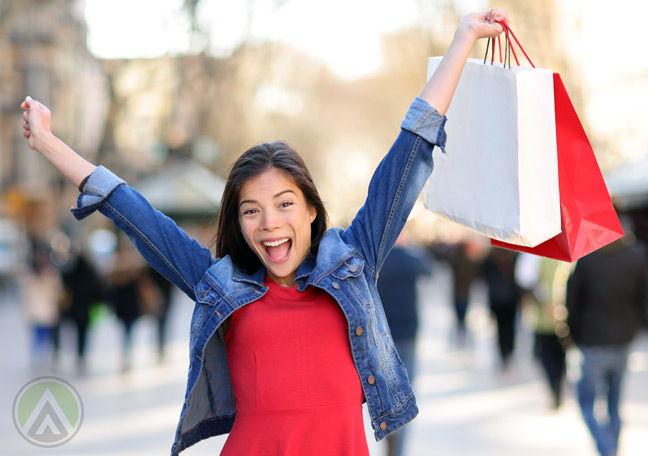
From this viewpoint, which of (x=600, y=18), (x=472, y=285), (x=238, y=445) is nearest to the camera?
(x=238, y=445)

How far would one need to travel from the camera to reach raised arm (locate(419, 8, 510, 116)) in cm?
248

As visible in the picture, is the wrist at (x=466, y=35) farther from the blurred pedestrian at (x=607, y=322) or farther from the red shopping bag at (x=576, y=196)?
the blurred pedestrian at (x=607, y=322)

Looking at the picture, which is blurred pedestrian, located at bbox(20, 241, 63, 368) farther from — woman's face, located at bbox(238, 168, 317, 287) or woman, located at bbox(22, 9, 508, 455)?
woman's face, located at bbox(238, 168, 317, 287)

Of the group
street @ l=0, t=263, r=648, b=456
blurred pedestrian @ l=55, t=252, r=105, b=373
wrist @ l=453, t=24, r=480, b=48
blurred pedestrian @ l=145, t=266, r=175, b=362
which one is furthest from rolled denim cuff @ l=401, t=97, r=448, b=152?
blurred pedestrian @ l=145, t=266, r=175, b=362

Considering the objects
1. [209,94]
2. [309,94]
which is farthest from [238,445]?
[309,94]

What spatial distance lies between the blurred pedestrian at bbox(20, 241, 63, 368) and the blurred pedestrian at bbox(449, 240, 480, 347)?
237 inches

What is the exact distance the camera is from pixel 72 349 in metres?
15.2

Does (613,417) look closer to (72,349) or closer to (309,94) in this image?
(72,349)

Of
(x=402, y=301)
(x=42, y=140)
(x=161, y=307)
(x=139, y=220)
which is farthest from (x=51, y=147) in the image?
(x=161, y=307)

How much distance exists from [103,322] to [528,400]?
12.8m

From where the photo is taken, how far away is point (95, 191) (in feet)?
8.23

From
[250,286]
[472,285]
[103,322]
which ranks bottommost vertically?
[250,286]

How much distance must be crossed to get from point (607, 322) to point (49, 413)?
15.1 ft

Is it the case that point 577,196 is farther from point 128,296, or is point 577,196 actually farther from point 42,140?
point 128,296
